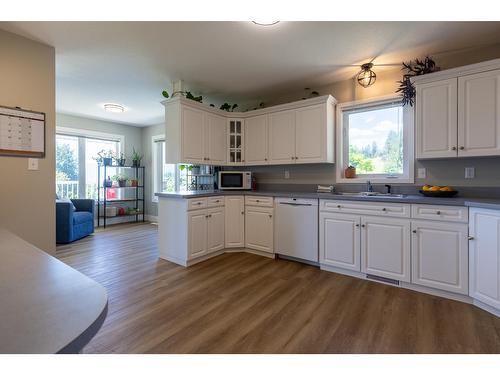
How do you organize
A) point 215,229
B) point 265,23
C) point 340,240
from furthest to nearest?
point 215,229 < point 340,240 < point 265,23

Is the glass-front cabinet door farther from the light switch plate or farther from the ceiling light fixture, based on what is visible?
the light switch plate

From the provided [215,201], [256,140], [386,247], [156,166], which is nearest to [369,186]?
[386,247]

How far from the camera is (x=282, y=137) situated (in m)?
3.70

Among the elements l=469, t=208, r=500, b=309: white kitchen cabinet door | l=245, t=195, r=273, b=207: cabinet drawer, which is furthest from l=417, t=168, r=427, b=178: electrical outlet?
l=245, t=195, r=273, b=207: cabinet drawer

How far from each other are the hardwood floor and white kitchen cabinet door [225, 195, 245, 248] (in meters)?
0.57

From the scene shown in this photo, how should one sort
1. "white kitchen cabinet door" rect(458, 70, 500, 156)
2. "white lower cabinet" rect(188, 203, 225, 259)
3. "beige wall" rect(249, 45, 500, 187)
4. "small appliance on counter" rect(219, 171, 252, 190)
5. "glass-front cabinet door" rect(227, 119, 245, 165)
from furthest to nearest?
"glass-front cabinet door" rect(227, 119, 245, 165) < "small appliance on counter" rect(219, 171, 252, 190) < "white lower cabinet" rect(188, 203, 225, 259) < "beige wall" rect(249, 45, 500, 187) < "white kitchen cabinet door" rect(458, 70, 500, 156)

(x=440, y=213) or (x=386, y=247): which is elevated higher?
(x=440, y=213)

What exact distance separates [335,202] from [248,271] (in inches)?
50.2

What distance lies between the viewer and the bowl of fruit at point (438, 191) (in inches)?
101

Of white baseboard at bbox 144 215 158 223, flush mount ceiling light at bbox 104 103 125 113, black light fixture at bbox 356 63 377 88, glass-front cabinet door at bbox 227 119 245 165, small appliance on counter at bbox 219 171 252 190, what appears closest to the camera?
black light fixture at bbox 356 63 377 88

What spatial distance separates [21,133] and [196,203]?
182 centimetres

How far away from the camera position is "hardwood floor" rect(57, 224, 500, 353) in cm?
169

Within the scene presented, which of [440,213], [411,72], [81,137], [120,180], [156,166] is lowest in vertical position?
[440,213]

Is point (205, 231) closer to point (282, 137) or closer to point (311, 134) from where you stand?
point (282, 137)
